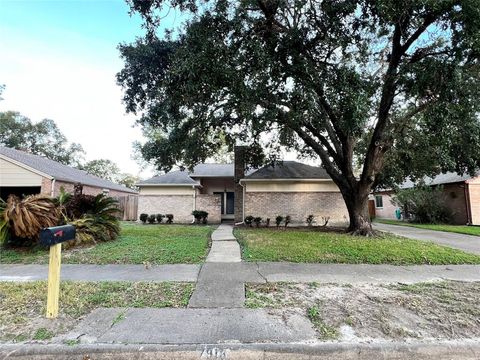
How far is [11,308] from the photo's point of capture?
12.6ft

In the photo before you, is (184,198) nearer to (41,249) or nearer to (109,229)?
(109,229)

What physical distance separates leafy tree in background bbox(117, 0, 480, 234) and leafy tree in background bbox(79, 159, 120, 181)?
42.9m

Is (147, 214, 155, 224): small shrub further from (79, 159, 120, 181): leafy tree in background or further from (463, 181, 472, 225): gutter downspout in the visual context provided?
(79, 159, 120, 181): leafy tree in background

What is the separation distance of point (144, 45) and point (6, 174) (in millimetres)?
13290

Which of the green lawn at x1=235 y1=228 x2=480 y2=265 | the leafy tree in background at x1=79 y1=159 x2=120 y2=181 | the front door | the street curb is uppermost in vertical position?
the leafy tree in background at x1=79 y1=159 x2=120 y2=181

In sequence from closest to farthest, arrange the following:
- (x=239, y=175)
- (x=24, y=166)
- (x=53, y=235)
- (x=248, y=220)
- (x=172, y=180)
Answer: (x=53, y=235), (x=248, y=220), (x=24, y=166), (x=239, y=175), (x=172, y=180)

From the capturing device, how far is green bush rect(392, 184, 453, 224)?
61.6 ft

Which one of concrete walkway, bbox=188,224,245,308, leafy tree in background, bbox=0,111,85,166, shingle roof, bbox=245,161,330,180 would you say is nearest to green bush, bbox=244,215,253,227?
shingle roof, bbox=245,161,330,180

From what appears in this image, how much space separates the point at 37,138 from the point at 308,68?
42178mm

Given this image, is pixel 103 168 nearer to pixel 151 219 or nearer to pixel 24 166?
pixel 24 166

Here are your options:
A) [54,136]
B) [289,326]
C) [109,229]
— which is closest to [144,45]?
[109,229]

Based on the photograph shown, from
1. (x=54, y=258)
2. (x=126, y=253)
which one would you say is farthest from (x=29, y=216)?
(x=54, y=258)

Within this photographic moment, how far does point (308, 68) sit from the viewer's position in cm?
792

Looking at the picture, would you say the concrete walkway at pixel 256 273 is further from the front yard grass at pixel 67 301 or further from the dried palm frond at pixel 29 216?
the dried palm frond at pixel 29 216
